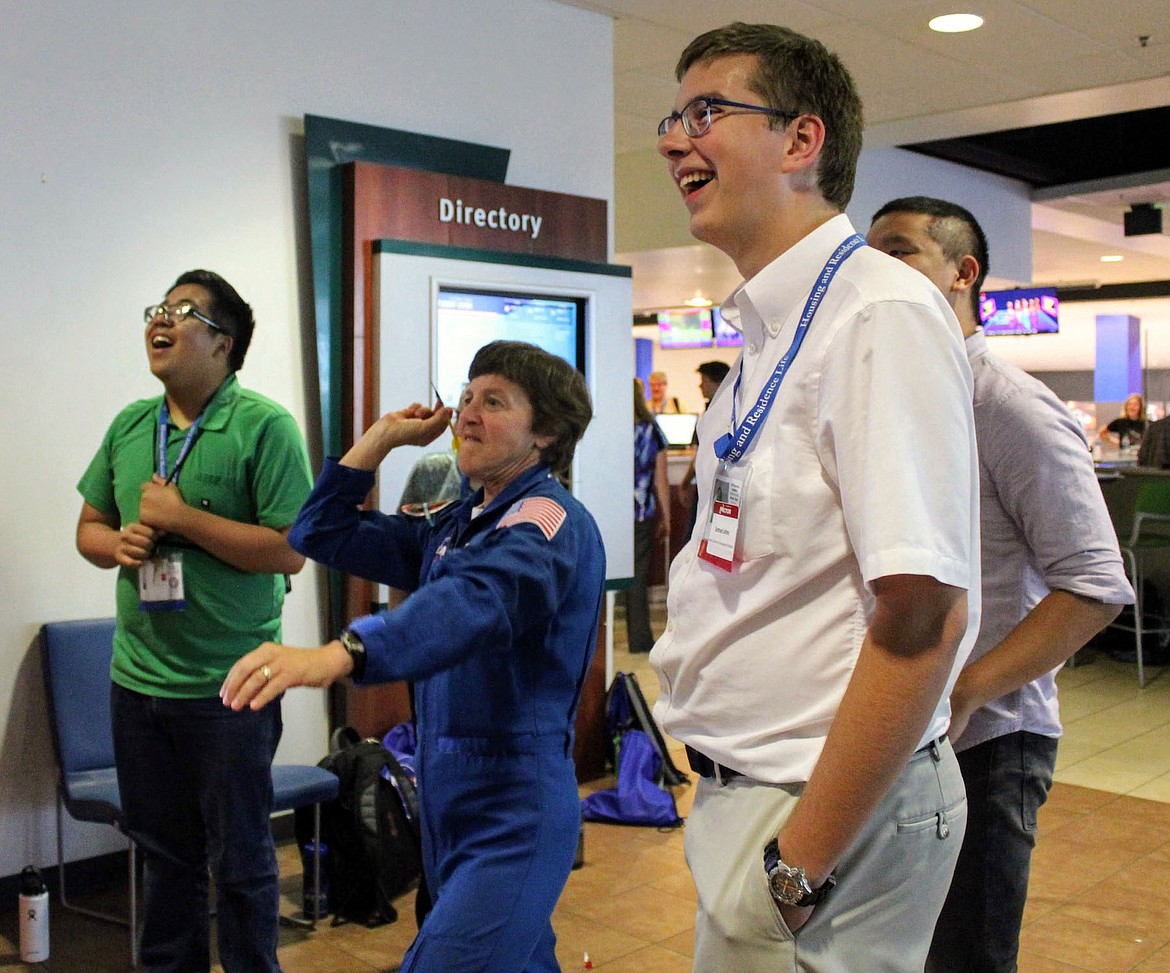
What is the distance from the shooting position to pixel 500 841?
2137 mm

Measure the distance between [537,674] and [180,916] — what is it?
1260 millimetres

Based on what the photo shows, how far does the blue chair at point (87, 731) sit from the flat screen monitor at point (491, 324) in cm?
142

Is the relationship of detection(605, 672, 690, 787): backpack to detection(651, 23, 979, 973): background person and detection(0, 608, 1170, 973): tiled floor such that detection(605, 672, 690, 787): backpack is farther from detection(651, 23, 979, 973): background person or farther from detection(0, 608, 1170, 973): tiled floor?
A: detection(651, 23, 979, 973): background person

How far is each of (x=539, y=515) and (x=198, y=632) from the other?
113 cm

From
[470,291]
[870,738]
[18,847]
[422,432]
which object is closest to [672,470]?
[470,291]

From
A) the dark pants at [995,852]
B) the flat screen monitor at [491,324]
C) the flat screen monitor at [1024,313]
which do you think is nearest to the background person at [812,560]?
the dark pants at [995,852]

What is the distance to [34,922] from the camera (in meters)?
3.37

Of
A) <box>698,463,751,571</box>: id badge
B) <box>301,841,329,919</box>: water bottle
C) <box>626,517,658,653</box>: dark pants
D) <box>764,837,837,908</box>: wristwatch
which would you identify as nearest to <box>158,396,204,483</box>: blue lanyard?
<box>301,841,329,919</box>: water bottle

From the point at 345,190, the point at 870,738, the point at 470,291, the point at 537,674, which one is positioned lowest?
the point at 537,674

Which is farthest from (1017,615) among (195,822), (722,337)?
(722,337)

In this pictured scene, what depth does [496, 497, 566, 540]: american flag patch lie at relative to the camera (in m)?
2.06

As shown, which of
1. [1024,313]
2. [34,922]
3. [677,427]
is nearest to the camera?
[34,922]

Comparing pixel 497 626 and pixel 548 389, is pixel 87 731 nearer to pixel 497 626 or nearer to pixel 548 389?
pixel 548 389

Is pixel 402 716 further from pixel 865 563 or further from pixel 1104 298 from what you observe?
pixel 1104 298
